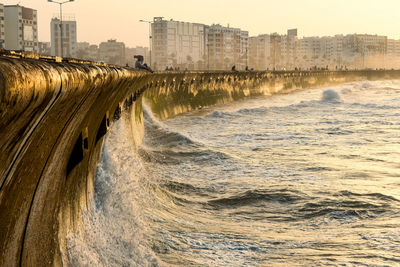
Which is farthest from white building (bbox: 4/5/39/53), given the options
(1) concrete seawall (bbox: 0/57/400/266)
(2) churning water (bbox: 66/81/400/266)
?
(1) concrete seawall (bbox: 0/57/400/266)

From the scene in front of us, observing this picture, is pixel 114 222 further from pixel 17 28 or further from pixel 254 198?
pixel 17 28

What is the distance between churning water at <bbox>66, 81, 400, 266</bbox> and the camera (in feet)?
26.9

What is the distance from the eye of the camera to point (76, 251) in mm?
5684

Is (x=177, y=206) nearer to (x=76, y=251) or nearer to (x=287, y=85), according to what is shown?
(x=76, y=251)

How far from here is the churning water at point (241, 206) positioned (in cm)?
820

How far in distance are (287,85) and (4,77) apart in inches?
3370

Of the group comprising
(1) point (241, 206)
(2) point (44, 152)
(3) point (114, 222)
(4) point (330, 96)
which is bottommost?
(1) point (241, 206)

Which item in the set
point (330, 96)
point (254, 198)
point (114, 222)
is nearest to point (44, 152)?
point (114, 222)

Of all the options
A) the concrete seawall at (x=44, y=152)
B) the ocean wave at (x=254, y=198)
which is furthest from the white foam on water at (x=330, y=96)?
the concrete seawall at (x=44, y=152)

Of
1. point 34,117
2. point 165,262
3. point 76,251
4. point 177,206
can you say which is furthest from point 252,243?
point 34,117

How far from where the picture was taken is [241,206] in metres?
12.1

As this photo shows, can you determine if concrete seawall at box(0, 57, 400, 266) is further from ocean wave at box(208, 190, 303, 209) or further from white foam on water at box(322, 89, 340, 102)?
white foam on water at box(322, 89, 340, 102)

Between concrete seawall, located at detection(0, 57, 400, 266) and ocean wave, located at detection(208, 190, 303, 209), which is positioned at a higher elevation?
concrete seawall, located at detection(0, 57, 400, 266)

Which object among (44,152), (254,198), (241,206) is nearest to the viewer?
(44,152)
